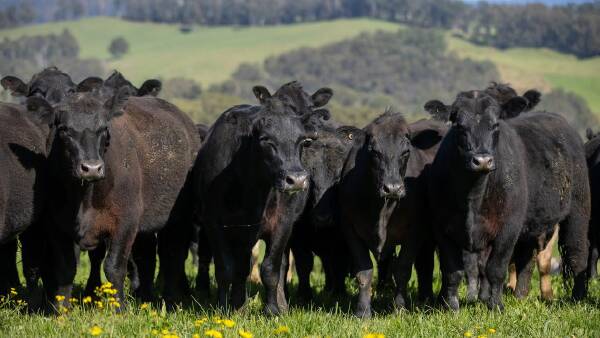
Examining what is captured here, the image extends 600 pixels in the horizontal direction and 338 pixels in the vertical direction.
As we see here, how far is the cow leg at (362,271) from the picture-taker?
9.20 meters

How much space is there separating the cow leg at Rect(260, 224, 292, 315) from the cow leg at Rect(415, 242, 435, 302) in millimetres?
1957

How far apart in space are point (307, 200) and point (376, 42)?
121 metres

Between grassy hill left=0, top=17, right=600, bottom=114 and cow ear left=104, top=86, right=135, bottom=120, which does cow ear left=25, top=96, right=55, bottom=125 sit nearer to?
cow ear left=104, top=86, right=135, bottom=120

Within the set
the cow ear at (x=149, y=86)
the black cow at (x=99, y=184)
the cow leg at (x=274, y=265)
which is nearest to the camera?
the black cow at (x=99, y=184)

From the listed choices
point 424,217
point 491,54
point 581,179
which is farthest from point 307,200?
point 491,54

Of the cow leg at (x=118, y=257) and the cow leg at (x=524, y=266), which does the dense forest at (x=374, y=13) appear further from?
the cow leg at (x=118, y=257)

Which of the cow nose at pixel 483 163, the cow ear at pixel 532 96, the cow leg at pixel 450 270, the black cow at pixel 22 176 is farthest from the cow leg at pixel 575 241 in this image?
the black cow at pixel 22 176

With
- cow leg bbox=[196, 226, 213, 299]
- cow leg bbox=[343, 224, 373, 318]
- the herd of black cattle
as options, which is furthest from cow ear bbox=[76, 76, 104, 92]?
cow leg bbox=[343, 224, 373, 318]

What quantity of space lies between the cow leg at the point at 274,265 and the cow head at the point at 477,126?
6.82ft

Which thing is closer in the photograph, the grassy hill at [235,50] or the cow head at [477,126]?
the cow head at [477,126]

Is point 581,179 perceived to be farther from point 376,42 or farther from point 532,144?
point 376,42

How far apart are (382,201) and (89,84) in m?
3.81

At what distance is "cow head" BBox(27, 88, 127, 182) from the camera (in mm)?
8320

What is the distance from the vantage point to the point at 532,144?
10.8 meters
